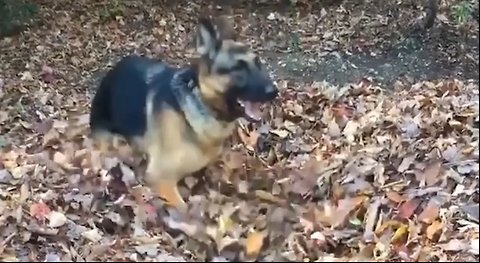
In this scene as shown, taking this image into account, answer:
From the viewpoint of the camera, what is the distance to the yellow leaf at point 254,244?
3.90 metres

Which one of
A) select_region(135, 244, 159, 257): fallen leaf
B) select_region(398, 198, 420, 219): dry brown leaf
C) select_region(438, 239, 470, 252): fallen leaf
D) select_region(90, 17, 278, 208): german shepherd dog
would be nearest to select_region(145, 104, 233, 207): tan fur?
select_region(90, 17, 278, 208): german shepherd dog

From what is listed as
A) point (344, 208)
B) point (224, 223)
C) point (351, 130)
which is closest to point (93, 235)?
point (224, 223)

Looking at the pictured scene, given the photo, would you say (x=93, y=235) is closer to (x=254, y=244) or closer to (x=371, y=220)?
(x=254, y=244)

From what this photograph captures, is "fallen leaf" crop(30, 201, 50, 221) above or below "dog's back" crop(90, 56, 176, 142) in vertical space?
below

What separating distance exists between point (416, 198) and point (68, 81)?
5.79m

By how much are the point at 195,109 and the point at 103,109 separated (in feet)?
3.87

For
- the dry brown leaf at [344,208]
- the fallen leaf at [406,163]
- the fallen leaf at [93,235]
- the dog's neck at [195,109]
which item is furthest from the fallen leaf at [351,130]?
the fallen leaf at [93,235]

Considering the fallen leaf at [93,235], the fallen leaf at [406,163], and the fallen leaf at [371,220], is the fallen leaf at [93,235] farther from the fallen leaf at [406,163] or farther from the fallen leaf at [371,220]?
the fallen leaf at [406,163]

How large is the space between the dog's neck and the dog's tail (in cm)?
91

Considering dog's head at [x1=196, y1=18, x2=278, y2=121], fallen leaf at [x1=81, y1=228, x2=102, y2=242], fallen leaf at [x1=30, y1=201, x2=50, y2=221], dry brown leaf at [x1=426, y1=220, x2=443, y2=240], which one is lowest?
fallen leaf at [x1=30, y1=201, x2=50, y2=221]

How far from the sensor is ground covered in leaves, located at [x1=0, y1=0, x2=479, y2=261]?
14.1ft

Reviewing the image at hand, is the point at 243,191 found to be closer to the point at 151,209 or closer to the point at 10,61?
the point at 151,209

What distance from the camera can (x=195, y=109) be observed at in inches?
185

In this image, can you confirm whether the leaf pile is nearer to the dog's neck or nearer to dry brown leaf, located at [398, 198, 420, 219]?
dry brown leaf, located at [398, 198, 420, 219]
